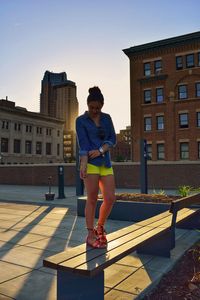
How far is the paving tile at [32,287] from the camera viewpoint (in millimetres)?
3674

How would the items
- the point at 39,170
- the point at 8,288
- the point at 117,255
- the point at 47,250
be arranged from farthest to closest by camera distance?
the point at 39,170 < the point at 47,250 < the point at 8,288 < the point at 117,255

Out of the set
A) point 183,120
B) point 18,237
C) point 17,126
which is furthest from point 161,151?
point 17,126

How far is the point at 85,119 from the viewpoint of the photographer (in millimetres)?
3934

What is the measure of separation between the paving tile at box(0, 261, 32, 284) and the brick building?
3293 centimetres

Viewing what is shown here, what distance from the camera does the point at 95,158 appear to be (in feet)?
12.4

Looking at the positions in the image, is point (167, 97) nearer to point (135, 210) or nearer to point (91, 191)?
point (135, 210)

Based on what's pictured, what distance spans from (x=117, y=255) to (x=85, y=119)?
1660 millimetres

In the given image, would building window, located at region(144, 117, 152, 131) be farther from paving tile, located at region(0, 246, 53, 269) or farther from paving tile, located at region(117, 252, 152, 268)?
paving tile, located at region(117, 252, 152, 268)

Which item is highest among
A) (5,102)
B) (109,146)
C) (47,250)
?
(5,102)

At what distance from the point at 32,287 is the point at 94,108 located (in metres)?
2.37

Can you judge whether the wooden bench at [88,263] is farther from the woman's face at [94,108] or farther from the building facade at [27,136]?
the building facade at [27,136]

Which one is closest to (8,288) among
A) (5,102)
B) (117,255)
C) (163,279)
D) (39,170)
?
(117,255)

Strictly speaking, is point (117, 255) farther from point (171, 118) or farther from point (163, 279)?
point (171, 118)

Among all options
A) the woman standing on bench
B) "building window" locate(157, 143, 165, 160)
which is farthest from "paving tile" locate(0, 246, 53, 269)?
"building window" locate(157, 143, 165, 160)
